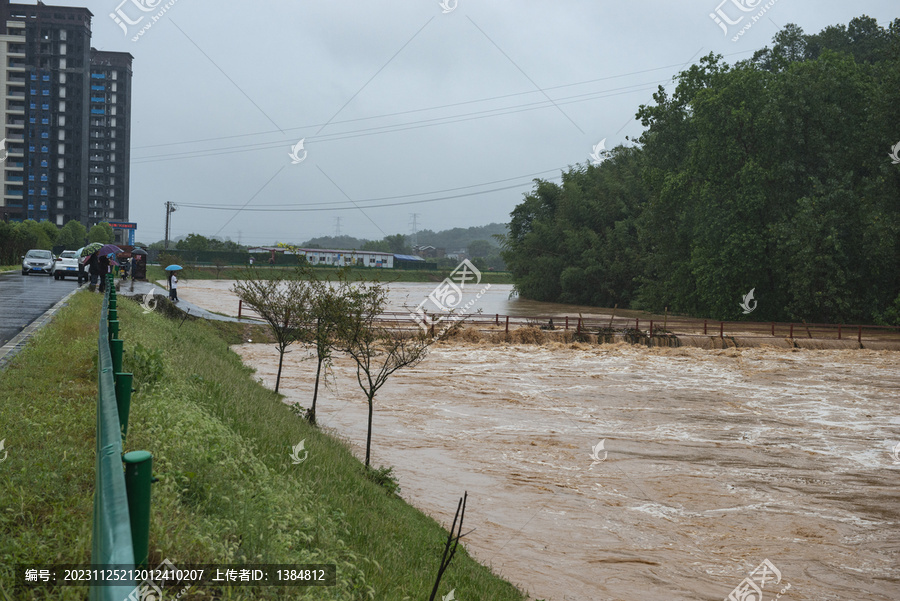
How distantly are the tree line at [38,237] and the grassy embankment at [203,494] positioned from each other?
206 ft

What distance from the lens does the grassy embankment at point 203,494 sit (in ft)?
14.7

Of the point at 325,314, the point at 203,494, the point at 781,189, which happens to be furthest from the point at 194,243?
the point at 203,494

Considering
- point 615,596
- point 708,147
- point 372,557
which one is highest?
point 708,147

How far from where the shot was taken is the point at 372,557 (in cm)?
734

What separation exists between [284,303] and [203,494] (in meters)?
16.2

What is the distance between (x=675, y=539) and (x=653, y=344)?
1187 inches

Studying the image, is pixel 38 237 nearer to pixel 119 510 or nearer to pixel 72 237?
pixel 72 237

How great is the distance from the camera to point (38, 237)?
8012 centimetres

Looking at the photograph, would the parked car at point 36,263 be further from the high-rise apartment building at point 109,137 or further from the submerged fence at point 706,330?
the high-rise apartment building at point 109,137

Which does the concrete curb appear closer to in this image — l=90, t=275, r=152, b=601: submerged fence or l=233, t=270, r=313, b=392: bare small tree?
l=233, t=270, r=313, b=392: bare small tree

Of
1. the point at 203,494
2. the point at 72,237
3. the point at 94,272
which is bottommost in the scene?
the point at 203,494

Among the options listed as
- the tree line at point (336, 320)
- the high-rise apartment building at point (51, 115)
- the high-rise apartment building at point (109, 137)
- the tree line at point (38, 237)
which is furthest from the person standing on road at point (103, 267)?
the high-rise apartment building at point (109, 137)

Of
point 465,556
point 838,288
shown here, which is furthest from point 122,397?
point 838,288

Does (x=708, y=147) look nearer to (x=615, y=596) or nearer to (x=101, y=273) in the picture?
(x=101, y=273)
